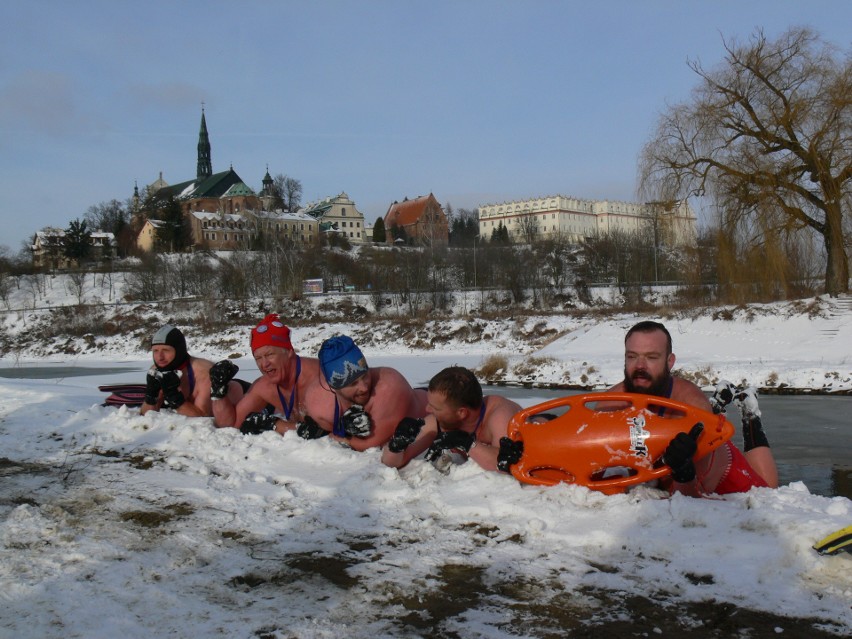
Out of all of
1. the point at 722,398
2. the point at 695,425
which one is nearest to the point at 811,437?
the point at 722,398

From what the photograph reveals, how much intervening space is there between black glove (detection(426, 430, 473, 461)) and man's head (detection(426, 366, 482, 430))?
104 millimetres

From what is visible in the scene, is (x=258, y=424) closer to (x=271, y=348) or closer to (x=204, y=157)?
(x=271, y=348)

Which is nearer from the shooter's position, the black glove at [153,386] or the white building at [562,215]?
the black glove at [153,386]

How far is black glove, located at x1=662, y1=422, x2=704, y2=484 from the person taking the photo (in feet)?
11.2

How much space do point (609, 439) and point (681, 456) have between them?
380mm

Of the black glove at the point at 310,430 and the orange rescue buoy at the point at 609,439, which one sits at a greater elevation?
the orange rescue buoy at the point at 609,439

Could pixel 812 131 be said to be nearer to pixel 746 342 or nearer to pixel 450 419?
pixel 746 342

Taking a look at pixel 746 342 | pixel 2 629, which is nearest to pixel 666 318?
pixel 746 342

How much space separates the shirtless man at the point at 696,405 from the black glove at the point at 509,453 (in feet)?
2.48

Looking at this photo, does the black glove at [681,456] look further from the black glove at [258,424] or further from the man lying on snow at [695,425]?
the black glove at [258,424]

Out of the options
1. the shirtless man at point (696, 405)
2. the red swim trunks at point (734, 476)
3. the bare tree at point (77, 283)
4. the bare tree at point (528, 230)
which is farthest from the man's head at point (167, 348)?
the bare tree at point (528, 230)

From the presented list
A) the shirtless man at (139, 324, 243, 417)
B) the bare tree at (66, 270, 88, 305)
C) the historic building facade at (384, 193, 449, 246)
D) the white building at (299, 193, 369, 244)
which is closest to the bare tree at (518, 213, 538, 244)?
the historic building facade at (384, 193, 449, 246)

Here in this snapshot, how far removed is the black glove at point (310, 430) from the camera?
5336 millimetres

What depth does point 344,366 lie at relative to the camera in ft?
15.5
